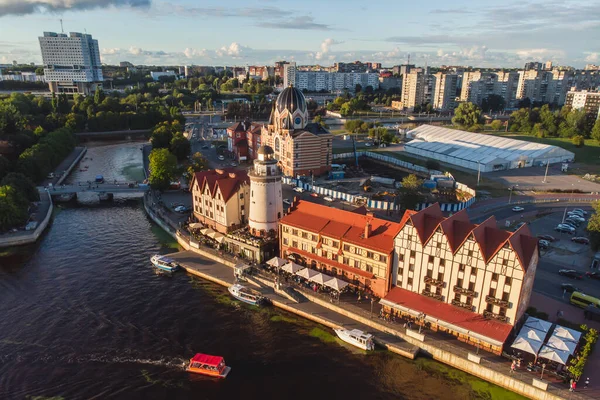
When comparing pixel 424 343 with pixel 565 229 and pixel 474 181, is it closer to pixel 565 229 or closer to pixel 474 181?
pixel 565 229

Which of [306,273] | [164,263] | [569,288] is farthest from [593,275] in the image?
[164,263]

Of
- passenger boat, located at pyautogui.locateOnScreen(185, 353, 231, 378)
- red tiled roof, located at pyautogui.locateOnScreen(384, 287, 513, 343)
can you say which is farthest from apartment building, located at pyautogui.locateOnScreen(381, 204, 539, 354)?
passenger boat, located at pyautogui.locateOnScreen(185, 353, 231, 378)

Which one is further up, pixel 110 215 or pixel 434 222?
pixel 434 222

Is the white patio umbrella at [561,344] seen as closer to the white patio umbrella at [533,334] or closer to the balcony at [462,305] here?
the white patio umbrella at [533,334]

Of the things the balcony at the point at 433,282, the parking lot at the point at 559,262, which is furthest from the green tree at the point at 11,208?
the parking lot at the point at 559,262

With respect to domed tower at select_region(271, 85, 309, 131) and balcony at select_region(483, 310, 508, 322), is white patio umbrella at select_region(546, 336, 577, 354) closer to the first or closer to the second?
balcony at select_region(483, 310, 508, 322)

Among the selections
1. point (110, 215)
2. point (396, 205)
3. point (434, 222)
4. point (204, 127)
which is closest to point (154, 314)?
point (434, 222)

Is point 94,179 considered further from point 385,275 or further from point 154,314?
point 385,275
